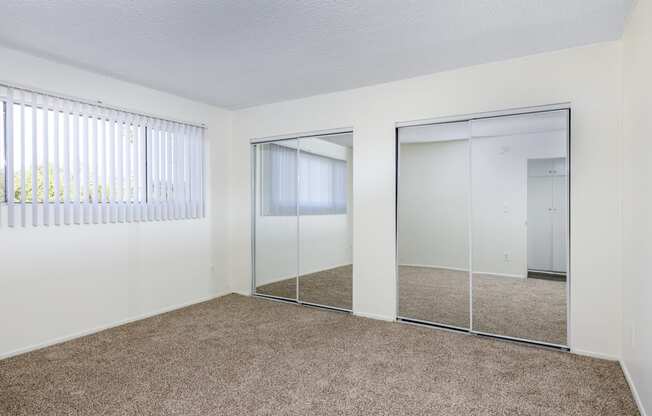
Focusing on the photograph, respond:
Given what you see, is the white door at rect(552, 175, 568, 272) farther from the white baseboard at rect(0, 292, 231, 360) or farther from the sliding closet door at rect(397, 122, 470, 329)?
the white baseboard at rect(0, 292, 231, 360)

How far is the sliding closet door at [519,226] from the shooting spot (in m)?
3.30

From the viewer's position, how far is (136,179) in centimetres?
416

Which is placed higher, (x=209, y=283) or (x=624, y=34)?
(x=624, y=34)

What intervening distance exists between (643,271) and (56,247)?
469 centimetres

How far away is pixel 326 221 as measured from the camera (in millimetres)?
4668

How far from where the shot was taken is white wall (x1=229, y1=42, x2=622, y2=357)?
3047 millimetres

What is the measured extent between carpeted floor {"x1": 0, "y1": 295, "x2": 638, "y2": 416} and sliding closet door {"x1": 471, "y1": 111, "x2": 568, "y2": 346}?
0.97ft

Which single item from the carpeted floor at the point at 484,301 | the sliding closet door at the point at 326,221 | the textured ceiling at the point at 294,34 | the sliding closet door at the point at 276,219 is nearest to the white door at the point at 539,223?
the carpeted floor at the point at 484,301

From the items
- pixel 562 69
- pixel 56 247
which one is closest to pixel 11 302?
pixel 56 247

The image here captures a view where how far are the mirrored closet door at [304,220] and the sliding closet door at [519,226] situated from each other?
1472 millimetres

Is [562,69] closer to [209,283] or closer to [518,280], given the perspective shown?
[518,280]

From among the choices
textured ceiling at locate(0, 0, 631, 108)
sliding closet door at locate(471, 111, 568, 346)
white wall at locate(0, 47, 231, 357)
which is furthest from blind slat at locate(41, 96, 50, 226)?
sliding closet door at locate(471, 111, 568, 346)

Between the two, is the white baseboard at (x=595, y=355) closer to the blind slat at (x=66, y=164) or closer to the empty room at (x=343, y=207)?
the empty room at (x=343, y=207)

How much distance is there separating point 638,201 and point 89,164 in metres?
4.69
